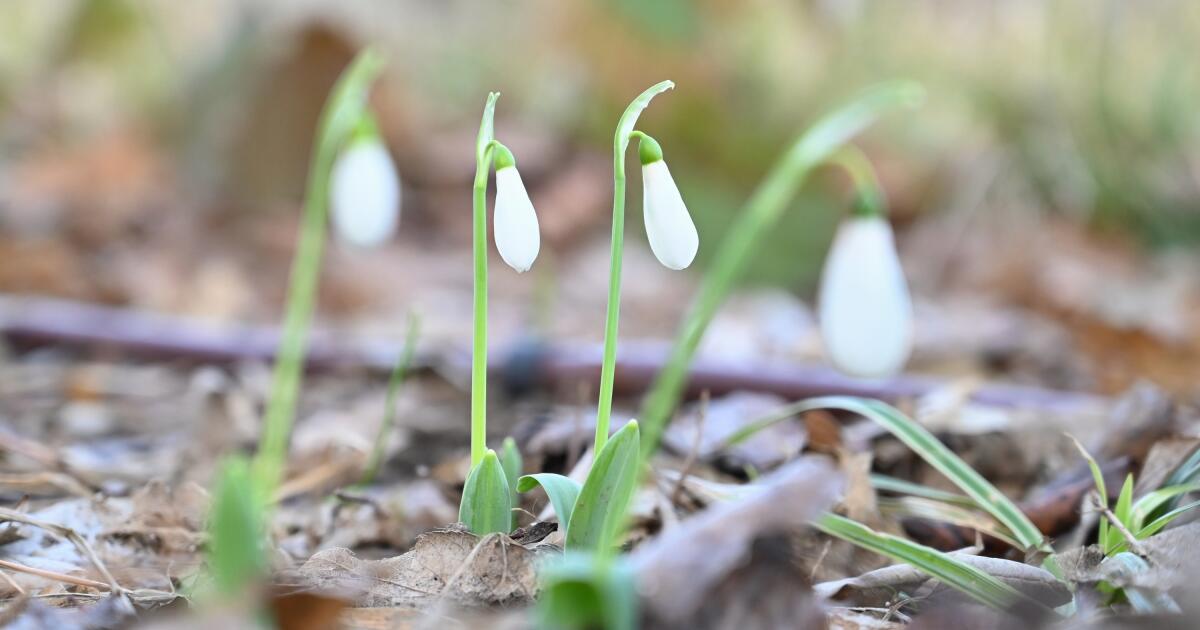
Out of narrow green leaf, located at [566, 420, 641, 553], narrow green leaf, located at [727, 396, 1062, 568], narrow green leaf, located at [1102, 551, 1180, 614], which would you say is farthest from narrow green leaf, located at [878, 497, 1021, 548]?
narrow green leaf, located at [566, 420, 641, 553]

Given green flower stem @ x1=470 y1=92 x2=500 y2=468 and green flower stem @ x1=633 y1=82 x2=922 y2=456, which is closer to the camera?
green flower stem @ x1=470 y1=92 x2=500 y2=468

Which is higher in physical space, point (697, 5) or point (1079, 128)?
point (697, 5)

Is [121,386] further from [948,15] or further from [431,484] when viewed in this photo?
[948,15]

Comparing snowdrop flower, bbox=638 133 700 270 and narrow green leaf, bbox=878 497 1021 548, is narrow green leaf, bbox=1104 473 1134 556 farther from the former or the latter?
snowdrop flower, bbox=638 133 700 270

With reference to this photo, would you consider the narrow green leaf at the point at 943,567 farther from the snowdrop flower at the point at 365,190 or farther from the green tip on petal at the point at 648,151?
the snowdrop flower at the point at 365,190

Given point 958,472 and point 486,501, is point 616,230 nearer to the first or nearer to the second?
point 486,501

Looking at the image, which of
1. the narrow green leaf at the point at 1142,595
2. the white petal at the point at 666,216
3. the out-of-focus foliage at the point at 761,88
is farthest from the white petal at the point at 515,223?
the out-of-focus foliage at the point at 761,88

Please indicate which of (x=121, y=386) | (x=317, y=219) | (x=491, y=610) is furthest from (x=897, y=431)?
(x=121, y=386)

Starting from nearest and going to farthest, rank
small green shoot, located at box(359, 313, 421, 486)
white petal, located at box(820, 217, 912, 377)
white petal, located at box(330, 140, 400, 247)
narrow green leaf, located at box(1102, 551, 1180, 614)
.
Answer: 1. narrow green leaf, located at box(1102, 551, 1180, 614)
2. white petal, located at box(820, 217, 912, 377)
3. small green shoot, located at box(359, 313, 421, 486)
4. white petal, located at box(330, 140, 400, 247)
